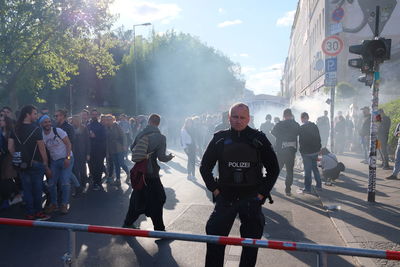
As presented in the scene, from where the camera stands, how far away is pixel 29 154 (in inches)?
254

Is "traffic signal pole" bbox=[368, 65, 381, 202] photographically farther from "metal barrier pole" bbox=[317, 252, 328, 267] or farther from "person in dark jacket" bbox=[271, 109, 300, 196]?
"metal barrier pole" bbox=[317, 252, 328, 267]

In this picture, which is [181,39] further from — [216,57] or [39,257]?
[39,257]

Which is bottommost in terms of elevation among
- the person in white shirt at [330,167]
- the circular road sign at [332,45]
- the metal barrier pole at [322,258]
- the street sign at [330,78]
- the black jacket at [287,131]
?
the person in white shirt at [330,167]

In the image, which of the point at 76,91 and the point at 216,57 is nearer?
the point at 76,91

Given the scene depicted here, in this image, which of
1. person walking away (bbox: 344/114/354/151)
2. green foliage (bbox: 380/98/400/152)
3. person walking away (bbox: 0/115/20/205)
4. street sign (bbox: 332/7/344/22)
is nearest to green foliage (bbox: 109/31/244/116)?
person walking away (bbox: 344/114/354/151)

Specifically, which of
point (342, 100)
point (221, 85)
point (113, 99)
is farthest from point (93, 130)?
point (221, 85)

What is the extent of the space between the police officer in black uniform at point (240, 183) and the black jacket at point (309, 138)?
5.32m

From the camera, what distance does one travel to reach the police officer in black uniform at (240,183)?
11.8 ft

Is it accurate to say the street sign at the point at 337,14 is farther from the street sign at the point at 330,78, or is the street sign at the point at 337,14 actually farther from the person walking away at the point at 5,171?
the person walking away at the point at 5,171

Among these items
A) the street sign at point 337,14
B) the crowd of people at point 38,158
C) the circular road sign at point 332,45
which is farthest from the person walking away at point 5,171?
the street sign at point 337,14

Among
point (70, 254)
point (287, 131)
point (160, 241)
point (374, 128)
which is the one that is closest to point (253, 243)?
point (70, 254)

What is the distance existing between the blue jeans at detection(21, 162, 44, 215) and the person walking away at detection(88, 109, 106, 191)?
2905 millimetres

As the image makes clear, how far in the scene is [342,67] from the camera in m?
32.3

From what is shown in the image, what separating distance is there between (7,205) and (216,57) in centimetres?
4216
